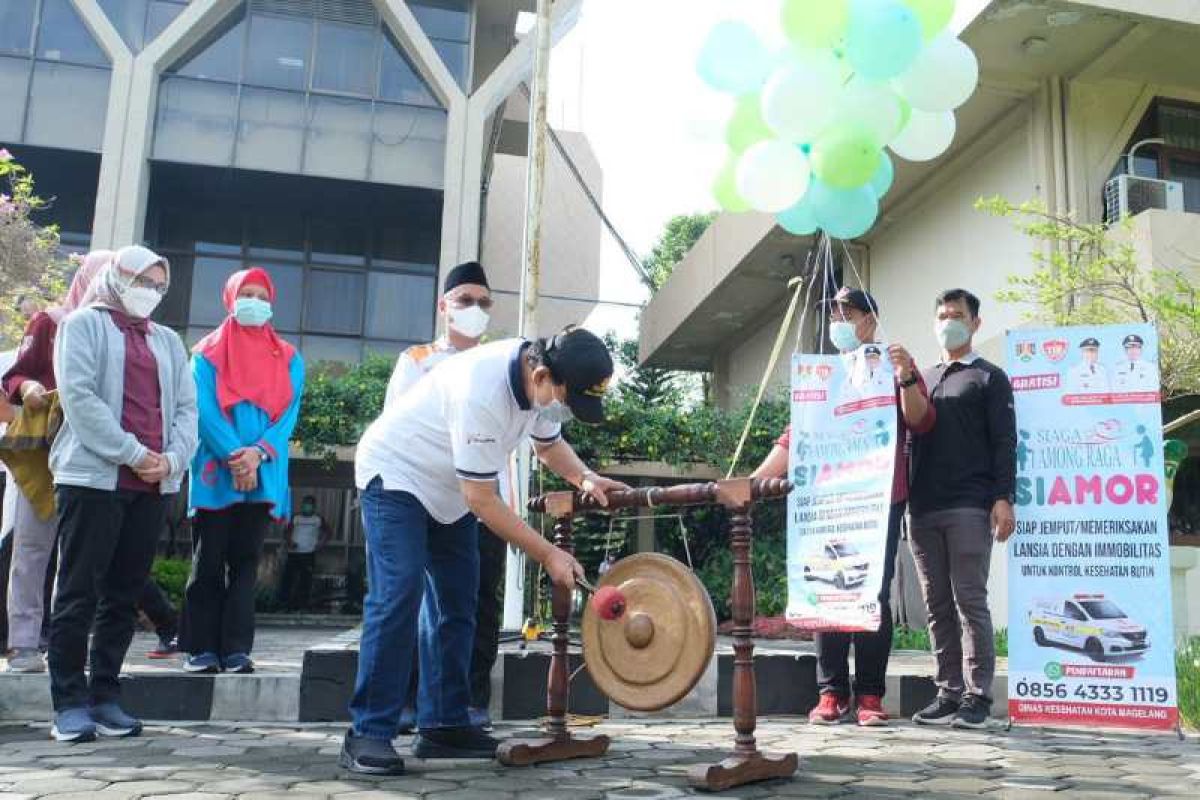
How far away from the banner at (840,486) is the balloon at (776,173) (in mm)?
871

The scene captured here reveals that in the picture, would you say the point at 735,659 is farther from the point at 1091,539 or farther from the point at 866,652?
the point at 1091,539

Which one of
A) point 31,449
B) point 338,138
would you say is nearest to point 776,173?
point 31,449

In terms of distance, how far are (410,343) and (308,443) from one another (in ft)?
17.3

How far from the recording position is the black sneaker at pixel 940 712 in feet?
14.8

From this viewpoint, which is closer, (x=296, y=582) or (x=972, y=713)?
(x=972, y=713)

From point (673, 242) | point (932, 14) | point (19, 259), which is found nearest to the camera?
Result: point (932, 14)

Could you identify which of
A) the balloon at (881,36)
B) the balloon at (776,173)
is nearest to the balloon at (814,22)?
the balloon at (881,36)

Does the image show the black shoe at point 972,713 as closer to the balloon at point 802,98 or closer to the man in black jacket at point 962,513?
the man in black jacket at point 962,513

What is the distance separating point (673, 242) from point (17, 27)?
52.0 ft

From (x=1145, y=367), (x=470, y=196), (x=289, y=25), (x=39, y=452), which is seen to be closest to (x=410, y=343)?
(x=470, y=196)

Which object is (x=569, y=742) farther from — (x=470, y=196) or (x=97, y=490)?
(x=470, y=196)

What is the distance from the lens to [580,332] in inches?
121

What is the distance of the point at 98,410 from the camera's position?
3.79 metres

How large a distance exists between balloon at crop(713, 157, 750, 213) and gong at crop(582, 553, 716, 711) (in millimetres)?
2777
